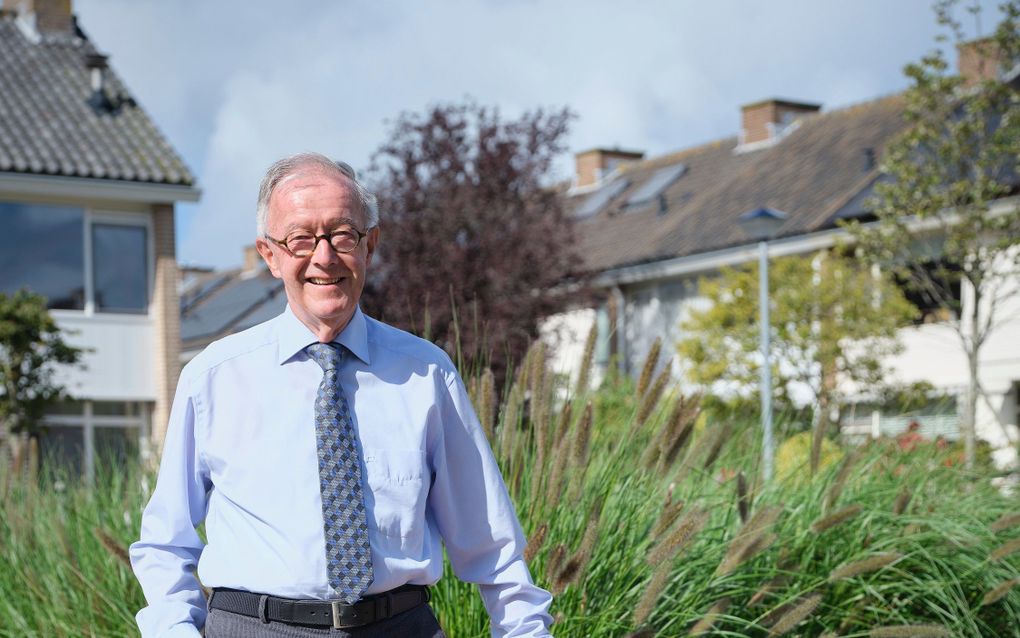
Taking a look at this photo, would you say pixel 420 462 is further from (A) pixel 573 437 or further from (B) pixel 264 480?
(A) pixel 573 437

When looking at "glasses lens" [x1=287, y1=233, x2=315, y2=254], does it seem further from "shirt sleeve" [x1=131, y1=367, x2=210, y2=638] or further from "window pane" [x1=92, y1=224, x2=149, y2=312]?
"window pane" [x1=92, y1=224, x2=149, y2=312]

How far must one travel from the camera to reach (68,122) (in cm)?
2398

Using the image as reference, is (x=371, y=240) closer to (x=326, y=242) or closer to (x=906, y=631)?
(x=326, y=242)

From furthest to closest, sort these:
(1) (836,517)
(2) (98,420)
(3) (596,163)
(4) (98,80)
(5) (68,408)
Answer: (3) (596,163), (4) (98,80), (2) (98,420), (5) (68,408), (1) (836,517)

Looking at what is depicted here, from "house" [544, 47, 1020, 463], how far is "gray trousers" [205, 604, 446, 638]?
1803 cm

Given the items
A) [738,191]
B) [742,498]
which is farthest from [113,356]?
[742,498]

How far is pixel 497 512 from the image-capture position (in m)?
3.11

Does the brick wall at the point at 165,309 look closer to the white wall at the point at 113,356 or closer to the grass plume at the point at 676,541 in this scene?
the white wall at the point at 113,356

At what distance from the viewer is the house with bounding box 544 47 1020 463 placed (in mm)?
23469

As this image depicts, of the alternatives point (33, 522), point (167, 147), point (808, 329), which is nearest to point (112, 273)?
point (167, 147)

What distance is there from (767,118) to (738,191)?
12.1ft

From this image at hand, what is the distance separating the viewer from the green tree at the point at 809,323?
1994 cm

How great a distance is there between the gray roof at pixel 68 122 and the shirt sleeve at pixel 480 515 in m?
20.4

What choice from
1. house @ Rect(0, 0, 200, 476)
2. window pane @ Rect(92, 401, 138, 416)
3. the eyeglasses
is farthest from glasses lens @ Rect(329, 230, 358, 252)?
window pane @ Rect(92, 401, 138, 416)
